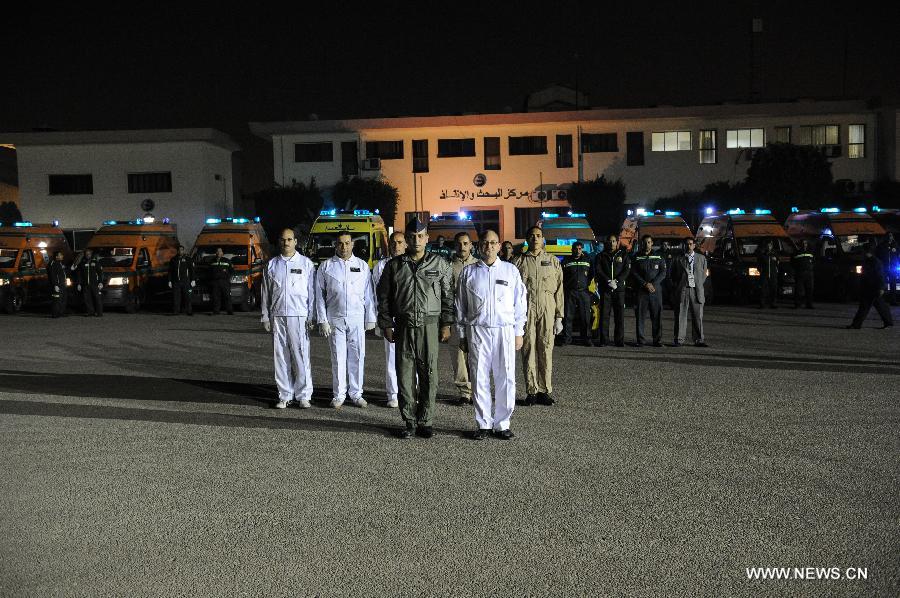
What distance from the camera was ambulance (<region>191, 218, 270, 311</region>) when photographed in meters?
25.7

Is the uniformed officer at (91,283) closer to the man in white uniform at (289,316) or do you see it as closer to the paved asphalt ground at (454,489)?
the paved asphalt ground at (454,489)

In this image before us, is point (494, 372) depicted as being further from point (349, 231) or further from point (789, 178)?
point (789, 178)

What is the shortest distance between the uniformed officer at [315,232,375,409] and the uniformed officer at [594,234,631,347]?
6.65 m

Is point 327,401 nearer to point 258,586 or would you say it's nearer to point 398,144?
point 258,586

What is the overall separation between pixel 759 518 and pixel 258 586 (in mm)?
3307

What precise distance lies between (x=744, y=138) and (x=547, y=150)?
32.9 ft

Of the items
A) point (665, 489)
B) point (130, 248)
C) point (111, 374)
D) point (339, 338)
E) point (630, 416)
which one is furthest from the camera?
point (130, 248)

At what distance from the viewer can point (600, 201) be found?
1766 inches

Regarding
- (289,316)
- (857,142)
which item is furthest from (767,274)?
(857,142)

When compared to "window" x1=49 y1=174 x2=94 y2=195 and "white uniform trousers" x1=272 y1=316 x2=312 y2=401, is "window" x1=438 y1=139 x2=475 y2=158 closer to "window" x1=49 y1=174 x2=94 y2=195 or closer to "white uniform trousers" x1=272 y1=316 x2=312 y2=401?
"window" x1=49 y1=174 x2=94 y2=195

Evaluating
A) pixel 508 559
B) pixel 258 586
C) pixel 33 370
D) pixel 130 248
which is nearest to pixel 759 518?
pixel 508 559

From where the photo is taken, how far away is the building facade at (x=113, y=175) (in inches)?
1797

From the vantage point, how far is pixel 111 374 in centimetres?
1331

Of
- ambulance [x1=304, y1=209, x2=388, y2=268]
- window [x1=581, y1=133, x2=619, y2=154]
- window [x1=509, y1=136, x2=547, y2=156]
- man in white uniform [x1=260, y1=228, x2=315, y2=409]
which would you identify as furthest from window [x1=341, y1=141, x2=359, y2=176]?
man in white uniform [x1=260, y1=228, x2=315, y2=409]
